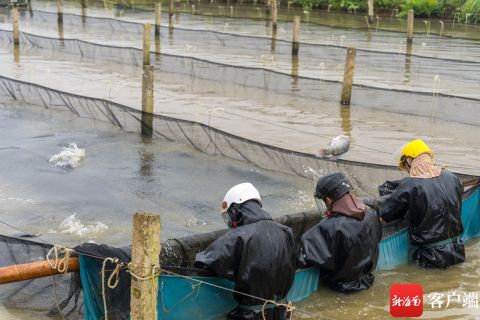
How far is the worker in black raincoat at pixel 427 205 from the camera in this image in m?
6.60

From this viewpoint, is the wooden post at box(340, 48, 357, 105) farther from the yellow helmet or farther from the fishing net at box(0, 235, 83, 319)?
the fishing net at box(0, 235, 83, 319)

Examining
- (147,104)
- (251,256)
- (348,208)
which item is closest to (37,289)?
(251,256)

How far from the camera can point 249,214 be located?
520 centimetres

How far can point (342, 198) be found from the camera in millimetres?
5941

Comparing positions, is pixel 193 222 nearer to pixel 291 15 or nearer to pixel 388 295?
pixel 388 295

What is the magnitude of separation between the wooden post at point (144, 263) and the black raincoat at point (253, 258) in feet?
2.05

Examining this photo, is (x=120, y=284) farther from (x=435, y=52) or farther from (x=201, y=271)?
(x=435, y=52)

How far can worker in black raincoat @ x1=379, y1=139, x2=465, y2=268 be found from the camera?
6.60 meters

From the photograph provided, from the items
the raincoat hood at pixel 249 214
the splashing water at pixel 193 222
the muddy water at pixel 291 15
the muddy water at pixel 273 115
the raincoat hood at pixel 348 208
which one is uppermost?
the muddy water at pixel 291 15

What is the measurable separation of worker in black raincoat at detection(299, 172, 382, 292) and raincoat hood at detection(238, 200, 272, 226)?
0.81 m

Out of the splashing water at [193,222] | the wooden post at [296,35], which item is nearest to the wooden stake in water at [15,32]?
the wooden post at [296,35]

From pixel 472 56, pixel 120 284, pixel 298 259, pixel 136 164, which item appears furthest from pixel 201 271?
pixel 472 56

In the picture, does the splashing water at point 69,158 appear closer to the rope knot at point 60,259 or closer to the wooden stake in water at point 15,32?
the rope knot at point 60,259

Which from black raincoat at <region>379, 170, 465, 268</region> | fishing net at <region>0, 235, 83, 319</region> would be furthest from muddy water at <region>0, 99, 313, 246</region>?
black raincoat at <region>379, 170, 465, 268</region>
